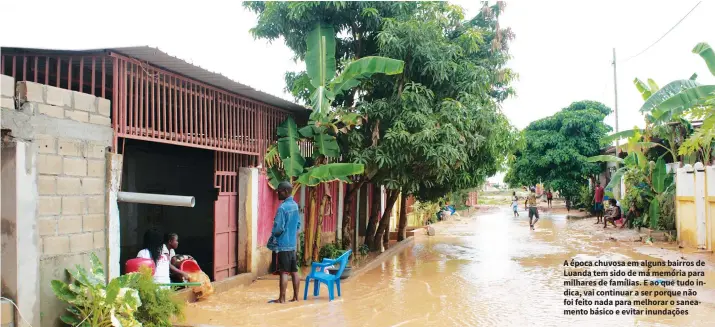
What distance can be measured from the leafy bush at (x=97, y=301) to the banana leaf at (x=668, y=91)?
416 inches

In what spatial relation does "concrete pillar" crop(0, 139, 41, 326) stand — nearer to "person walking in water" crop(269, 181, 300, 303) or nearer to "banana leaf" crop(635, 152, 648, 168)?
"person walking in water" crop(269, 181, 300, 303)

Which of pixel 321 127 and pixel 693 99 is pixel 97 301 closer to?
pixel 321 127

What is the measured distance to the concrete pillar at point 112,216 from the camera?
625 cm

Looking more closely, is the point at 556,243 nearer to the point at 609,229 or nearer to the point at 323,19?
the point at 609,229

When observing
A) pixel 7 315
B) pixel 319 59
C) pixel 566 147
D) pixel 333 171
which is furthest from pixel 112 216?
pixel 566 147

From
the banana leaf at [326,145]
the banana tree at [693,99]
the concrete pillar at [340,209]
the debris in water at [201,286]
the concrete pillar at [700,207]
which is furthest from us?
the concrete pillar at [340,209]

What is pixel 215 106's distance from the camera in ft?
29.5

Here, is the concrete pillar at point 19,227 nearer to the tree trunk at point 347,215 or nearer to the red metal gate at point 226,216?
the red metal gate at point 226,216

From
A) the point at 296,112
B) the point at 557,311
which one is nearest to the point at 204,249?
the point at 296,112

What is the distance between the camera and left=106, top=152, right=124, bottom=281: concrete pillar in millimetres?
6250

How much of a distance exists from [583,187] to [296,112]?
21.5m

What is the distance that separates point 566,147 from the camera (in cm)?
2812

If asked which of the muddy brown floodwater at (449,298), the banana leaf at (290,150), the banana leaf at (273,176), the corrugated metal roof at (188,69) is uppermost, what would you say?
the corrugated metal roof at (188,69)

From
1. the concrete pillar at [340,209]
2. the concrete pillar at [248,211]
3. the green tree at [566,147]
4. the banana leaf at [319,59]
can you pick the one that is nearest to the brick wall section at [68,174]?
the concrete pillar at [248,211]
